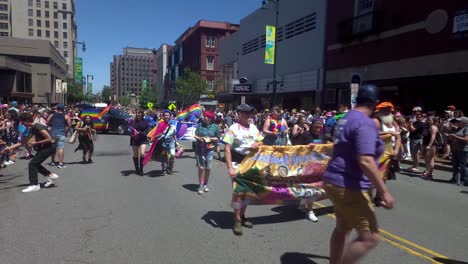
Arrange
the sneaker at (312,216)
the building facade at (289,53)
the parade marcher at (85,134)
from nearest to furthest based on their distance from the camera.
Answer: the sneaker at (312,216), the parade marcher at (85,134), the building facade at (289,53)

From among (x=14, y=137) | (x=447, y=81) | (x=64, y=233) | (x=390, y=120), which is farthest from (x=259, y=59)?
(x=64, y=233)

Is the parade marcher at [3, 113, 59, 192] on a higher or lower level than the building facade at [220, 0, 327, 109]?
lower

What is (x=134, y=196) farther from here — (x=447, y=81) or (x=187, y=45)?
(x=187, y=45)

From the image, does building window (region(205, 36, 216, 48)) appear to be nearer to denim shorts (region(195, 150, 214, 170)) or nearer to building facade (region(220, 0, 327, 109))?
building facade (region(220, 0, 327, 109))

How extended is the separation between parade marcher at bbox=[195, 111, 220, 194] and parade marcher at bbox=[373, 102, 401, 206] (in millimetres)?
3313

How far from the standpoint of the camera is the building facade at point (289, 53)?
86.6 ft

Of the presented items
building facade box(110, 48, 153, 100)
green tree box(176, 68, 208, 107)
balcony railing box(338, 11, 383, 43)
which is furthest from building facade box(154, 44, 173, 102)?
balcony railing box(338, 11, 383, 43)

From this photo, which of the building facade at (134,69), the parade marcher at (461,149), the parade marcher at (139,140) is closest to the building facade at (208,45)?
the parade marcher at (139,140)

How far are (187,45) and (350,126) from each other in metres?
83.5

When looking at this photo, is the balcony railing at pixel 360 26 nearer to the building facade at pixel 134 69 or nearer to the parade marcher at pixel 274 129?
the parade marcher at pixel 274 129

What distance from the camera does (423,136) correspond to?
1149 centimetres

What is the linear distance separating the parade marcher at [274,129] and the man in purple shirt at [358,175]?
5.71m

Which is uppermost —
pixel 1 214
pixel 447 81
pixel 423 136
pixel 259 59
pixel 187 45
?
pixel 187 45

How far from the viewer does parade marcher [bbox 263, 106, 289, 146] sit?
945 cm
